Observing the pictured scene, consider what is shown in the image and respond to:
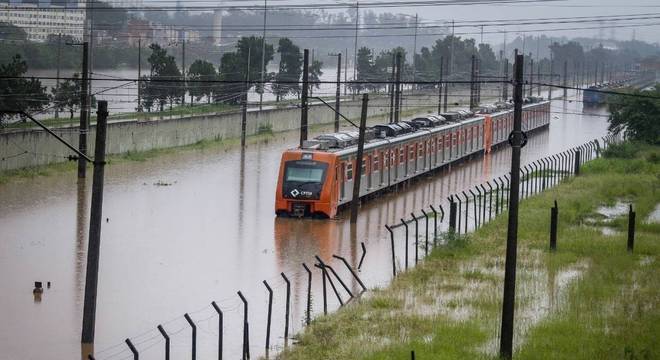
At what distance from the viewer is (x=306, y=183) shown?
3059 cm

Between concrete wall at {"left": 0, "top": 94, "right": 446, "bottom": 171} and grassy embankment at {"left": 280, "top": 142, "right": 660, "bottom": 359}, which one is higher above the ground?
concrete wall at {"left": 0, "top": 94, "right": 446, "bottom": 171}

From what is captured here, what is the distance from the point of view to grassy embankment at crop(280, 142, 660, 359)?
1672cm

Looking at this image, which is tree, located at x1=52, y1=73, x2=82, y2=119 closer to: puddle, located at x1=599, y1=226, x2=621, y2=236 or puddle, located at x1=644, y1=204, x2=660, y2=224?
puddle, located at x1=644, y1=204, x2=660, y2=224

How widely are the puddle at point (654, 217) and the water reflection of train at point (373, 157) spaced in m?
7.53

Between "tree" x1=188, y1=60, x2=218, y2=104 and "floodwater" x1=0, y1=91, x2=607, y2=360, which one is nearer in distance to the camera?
"floodwater" x1=0, y1=91, x2=607, y2=360

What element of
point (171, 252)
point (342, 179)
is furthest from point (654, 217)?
point (171, 252)

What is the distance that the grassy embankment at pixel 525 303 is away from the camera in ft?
54.9

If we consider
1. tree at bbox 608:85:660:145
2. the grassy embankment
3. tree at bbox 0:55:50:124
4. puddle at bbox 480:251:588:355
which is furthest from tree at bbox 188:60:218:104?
puddle at bbox 480:251:588:355

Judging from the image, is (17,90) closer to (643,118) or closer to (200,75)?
(200,75)

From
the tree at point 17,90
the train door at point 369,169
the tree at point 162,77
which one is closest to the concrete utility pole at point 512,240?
the train door at point 369,169

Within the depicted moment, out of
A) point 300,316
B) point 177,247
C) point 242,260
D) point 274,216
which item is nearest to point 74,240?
point 177,247

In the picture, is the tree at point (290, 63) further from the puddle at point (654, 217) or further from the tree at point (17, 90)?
the puddle at point (654, 217)

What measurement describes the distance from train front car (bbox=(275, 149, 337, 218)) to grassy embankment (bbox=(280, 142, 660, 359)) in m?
4.18

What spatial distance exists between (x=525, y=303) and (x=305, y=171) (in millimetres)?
11094
